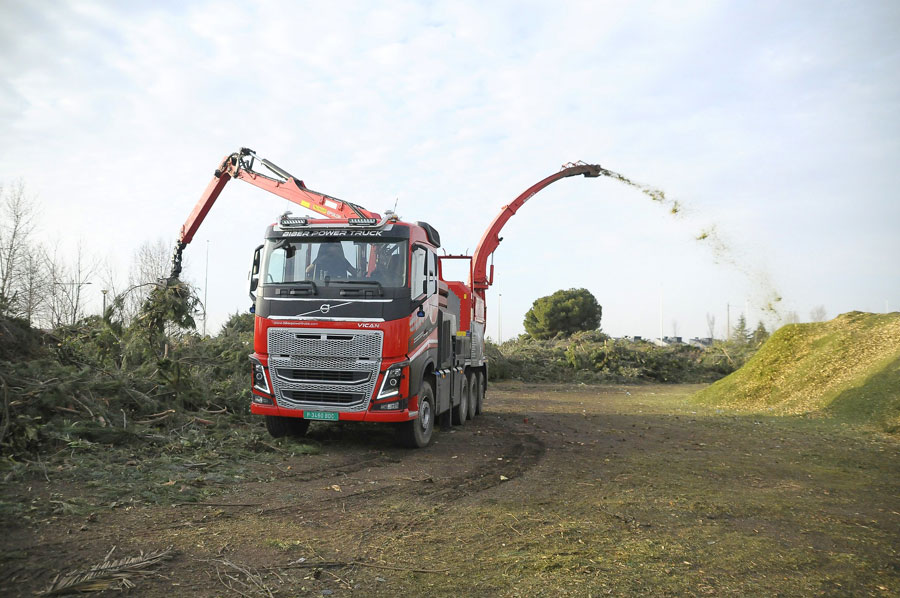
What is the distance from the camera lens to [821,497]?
752 centimetres

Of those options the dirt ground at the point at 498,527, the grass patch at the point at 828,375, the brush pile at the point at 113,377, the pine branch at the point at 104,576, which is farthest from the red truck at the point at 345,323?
the grass patch at the point at 828,375

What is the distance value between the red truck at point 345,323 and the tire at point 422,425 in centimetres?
2

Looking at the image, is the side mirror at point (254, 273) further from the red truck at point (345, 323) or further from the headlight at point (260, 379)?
the headlight at point (260, 379)

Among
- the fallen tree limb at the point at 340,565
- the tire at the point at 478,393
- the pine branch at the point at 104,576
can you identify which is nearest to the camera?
the pine branch at the point at 104,576

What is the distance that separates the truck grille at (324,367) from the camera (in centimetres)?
951

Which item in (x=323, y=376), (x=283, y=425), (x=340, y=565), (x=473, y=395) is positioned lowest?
(x=340, y=565)

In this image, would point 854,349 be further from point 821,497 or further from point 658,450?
point 821,497

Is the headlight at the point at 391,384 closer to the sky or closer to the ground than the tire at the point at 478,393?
closer to the sky

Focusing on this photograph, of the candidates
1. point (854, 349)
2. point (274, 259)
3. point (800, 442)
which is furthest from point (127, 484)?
point (854, 349)

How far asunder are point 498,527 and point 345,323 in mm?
4450

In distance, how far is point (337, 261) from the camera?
32.7ft

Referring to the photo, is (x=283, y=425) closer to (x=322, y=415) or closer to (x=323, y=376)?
(x=322, y=415)

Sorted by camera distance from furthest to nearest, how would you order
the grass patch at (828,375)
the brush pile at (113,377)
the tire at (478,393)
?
the tire at (478,393), the grass patch at (828,375), the brush pile at (113,377)

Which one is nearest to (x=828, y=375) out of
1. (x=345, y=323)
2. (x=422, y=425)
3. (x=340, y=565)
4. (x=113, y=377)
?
(x=422, y=425)
